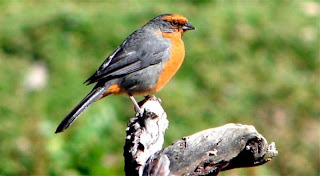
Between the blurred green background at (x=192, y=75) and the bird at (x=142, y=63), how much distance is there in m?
1.04

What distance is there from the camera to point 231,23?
945 centimetres

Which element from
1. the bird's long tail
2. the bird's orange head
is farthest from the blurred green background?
the bird's long tail

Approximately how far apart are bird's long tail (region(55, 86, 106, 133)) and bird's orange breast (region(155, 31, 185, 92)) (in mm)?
614

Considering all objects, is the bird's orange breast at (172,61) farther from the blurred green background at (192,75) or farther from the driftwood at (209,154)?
the driftwood at (209,154)

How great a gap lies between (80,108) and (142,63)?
932 millimetres

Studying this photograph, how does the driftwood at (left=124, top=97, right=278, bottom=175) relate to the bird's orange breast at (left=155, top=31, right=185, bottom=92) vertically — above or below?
below

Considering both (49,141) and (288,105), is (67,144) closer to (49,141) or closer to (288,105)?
(49,141)

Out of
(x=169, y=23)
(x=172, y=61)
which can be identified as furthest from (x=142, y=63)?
(x=169, y=23)

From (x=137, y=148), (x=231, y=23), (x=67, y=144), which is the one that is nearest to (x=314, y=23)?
(x=231, y=23)

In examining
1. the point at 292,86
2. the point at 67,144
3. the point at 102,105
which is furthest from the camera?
the point at 292,86

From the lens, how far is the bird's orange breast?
6.63 meters

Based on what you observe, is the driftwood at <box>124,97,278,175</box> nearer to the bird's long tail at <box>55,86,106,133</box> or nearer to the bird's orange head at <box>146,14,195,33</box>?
the bird's long tail at <box>55,86,106,133</box>

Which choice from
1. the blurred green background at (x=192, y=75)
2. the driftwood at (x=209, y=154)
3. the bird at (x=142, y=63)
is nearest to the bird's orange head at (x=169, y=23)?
the bird at (x=142, y=63)

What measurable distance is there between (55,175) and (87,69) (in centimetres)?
226
